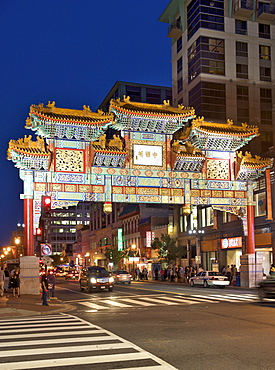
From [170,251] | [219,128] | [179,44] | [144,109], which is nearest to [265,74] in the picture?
[179,44]

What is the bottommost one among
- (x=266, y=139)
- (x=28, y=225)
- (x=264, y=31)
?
(x=28, y=225)

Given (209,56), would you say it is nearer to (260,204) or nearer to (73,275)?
(260,204)

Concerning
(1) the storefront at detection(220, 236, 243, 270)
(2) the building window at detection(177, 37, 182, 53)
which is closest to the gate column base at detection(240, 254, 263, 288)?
(1) the storefront at detection(220, 236, 243, 270)

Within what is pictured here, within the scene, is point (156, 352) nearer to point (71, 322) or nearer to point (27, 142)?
point (71, 322)

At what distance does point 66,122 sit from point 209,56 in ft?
160

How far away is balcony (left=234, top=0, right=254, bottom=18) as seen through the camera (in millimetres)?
74875

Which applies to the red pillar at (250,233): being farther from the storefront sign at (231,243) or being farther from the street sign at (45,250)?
the street sign at (45,250)

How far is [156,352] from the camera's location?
1021 cm

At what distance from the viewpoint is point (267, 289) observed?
22.0 meters

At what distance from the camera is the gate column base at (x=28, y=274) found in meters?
29.7

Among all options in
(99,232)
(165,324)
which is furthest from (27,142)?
(99,232)

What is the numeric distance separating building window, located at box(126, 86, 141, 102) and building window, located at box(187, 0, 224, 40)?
40286 mm

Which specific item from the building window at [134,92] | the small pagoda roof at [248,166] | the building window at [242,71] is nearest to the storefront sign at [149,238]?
the building window at [242,71]

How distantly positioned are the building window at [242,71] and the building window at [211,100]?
143 inches
